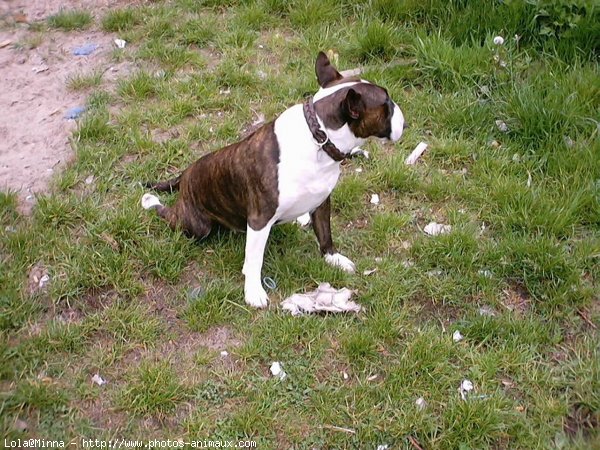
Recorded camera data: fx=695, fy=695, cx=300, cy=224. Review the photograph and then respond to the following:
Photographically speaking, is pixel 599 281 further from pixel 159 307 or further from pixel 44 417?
pixel 44 417

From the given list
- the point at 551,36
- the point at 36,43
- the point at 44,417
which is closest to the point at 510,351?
the point at 44,417

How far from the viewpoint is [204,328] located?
346 centimetres

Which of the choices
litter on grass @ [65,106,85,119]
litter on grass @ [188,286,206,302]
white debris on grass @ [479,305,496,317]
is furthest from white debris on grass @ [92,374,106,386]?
litter on grass @ [65,106,85,119]

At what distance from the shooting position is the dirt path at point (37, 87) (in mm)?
4395

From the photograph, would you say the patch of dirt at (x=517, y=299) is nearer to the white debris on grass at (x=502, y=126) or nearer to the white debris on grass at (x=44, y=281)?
the white debris on grass at (x=502, y=126)

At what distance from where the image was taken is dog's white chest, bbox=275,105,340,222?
3197mm

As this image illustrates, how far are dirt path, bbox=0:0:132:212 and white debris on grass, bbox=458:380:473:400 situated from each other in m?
2.66

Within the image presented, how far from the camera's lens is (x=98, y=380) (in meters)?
3.19

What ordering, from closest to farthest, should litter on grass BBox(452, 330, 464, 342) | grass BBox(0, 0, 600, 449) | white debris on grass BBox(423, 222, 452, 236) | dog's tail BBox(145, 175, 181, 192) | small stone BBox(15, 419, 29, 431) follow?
small stone BBox(15, 419, 29, 431) < grass BBox(0, 0, 600, 449) < litter on grass BBox(452, 330, 464, 342) < white debris on grass BBox(423, 222, 452, 236) < dog's tail BBox(145, 175, 181, 192)

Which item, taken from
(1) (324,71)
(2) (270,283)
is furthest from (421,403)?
(1) (324,71)

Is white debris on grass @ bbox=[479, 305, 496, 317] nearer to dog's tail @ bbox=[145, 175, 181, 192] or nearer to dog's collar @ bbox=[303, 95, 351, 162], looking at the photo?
dog's collar @ bbox=[303, 95, 351, 162]

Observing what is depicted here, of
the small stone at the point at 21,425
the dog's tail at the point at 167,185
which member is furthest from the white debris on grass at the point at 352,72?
the small stone at the point at 21,425

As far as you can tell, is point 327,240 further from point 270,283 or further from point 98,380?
point 98,380

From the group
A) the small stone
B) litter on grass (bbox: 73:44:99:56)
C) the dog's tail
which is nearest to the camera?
the small stone
